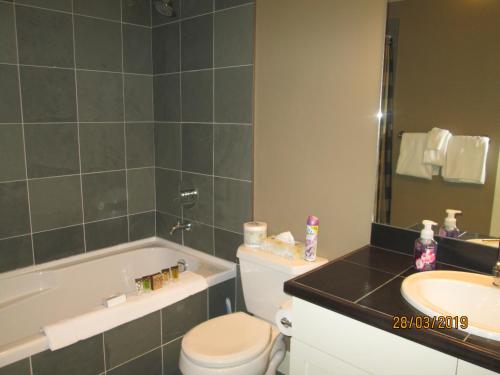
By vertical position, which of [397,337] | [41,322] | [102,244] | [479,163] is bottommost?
[41,322]

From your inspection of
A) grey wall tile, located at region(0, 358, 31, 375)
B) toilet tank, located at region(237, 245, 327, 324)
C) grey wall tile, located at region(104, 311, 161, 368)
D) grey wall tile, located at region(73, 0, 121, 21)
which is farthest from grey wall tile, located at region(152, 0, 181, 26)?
grey wall tile, located at region(0, 358, 31, 375)

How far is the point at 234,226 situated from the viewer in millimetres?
2330

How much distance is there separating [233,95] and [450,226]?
4.13 feet

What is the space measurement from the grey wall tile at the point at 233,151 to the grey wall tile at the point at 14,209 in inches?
41.9

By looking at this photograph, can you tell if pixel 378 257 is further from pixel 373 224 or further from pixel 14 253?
pixel 14 253

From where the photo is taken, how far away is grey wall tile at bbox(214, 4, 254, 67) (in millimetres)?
2088

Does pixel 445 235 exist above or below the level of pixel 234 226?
above

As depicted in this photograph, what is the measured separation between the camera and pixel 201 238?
2545 mm

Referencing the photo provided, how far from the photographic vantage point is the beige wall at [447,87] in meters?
1.38

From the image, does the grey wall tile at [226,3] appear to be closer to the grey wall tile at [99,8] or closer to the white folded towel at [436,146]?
the grey wall tile at [99,8]

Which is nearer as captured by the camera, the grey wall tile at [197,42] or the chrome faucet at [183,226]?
the grey wall tile at [197,42]

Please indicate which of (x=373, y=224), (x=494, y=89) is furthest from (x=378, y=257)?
(x=494, y=89)

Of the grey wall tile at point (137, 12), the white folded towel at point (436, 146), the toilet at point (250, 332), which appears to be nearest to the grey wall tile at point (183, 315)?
the toilet at point (250, 332)

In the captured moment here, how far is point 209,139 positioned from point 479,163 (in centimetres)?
143
